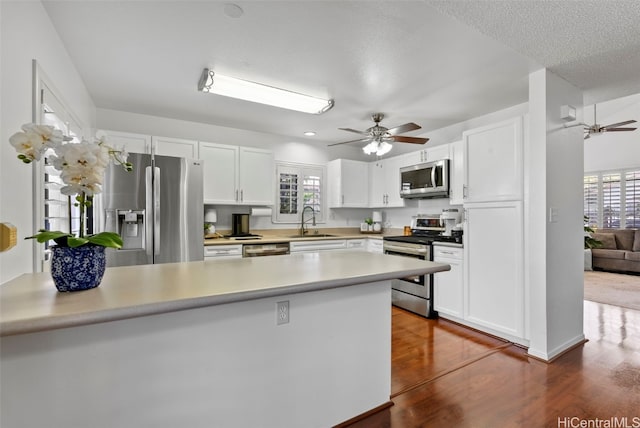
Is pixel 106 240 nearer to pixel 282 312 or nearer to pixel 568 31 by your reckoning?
pixel 282 312

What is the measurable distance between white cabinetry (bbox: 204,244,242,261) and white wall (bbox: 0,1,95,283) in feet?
5.77

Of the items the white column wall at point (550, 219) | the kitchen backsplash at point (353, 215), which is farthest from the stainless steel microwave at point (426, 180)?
the white column wall at point (550, 219)

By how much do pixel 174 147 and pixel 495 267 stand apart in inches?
144

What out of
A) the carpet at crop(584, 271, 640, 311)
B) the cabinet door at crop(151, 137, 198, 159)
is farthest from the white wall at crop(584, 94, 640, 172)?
the cabinet door at crop(151, 137, 198, 159)

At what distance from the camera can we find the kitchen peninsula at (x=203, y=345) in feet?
3.42

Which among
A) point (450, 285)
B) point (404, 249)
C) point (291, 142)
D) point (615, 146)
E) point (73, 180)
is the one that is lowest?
point (450, 285)

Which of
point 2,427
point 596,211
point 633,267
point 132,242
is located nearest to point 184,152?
point 132,242

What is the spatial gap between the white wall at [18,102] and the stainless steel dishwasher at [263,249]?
208cm

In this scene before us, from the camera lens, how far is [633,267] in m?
5.69

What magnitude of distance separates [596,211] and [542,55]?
21.8 feet

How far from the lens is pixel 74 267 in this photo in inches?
43.4

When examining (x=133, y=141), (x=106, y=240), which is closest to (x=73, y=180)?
(x=106, y=240)

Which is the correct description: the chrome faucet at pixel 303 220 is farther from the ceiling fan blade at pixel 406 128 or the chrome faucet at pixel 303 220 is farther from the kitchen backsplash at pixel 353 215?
the ceiling fan blade at pixel 406 128

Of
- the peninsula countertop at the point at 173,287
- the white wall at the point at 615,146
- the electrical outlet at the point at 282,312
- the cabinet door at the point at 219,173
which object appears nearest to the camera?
the peninsula countertop at the point at 173,287
